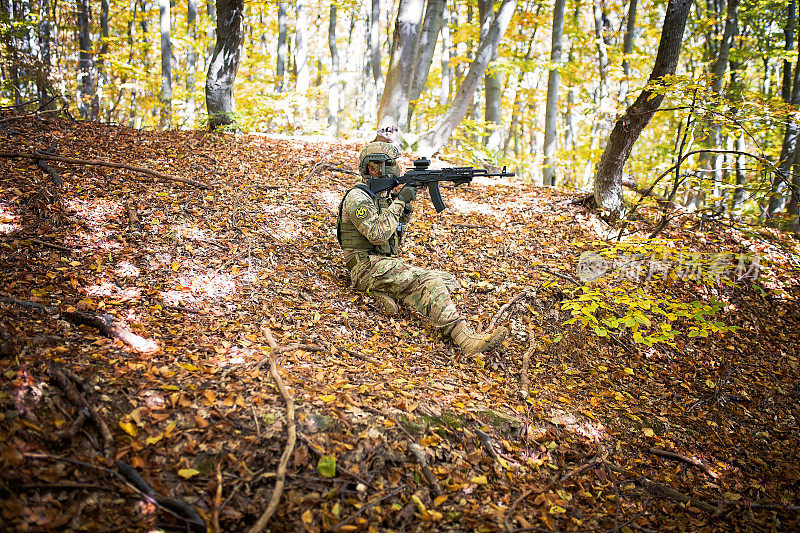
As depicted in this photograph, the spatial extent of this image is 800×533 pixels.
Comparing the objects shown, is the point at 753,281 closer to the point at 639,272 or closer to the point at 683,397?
the point at 639,272

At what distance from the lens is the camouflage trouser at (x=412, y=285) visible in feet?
16.8

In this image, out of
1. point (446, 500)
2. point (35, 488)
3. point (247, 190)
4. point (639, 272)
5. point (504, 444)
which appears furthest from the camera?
point (247, 190)

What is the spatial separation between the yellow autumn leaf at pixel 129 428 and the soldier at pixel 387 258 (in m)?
3.02

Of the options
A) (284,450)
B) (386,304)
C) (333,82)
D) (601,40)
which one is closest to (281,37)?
(333,82)

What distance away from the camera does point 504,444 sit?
146 inches

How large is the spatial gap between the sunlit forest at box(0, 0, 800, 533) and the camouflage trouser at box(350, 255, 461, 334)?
4 centimetres

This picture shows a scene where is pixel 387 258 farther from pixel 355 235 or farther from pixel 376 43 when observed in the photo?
pixel 376 43

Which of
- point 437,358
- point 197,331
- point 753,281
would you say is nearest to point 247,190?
point 197,331

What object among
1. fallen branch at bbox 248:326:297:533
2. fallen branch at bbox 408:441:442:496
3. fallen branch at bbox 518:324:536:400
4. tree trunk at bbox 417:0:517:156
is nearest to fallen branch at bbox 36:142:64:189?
fallen branch at bbox 248:326:297:533

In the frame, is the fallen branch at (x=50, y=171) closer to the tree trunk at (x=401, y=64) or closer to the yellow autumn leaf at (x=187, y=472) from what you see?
the yellow autumn leaf at (x=187, y=472)

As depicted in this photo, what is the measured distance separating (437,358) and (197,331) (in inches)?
98.3

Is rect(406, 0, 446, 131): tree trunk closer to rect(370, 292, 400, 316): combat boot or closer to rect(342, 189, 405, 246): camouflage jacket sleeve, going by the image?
rect(342, 189, 405, 246): camouflage jacket sleeve

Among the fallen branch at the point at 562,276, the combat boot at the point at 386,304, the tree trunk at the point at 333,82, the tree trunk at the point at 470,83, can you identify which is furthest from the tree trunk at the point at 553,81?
the tree trunk at the point at 333,82

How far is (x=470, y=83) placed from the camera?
9883 mm
